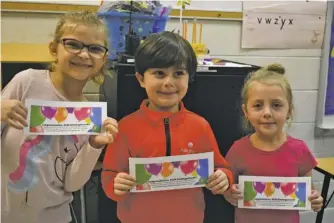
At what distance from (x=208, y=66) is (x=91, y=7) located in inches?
31.5

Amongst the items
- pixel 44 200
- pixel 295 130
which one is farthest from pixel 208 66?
pixel 295 130

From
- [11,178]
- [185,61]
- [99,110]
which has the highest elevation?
[185,61]

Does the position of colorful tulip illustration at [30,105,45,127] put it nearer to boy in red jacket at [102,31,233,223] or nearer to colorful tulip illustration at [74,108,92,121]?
colorful tulip illustration at [74,108,92,121]

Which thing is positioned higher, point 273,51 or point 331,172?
point 273,51

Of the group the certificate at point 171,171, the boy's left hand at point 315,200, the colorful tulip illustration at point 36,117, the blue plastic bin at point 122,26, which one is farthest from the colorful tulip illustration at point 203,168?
the blue plastic bin at point 122,26

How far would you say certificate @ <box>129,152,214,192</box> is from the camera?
1.28 meters

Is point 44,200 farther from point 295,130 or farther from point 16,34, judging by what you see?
point 295,130

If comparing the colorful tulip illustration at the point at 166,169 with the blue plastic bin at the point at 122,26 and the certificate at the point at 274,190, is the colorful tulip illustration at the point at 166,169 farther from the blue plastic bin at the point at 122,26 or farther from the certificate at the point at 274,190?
the blue plastic bin at the point at 122,26

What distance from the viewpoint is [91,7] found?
2.37 metres

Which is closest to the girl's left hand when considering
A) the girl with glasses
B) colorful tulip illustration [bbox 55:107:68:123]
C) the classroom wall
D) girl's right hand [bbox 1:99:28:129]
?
the girl with glasses

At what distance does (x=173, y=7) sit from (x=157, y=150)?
53.9 inches

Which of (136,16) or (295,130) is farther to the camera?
(295,130)

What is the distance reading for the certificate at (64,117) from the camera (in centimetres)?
128


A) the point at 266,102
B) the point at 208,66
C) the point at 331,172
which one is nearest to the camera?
the point at 266,102
